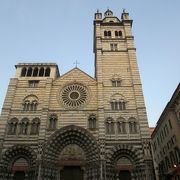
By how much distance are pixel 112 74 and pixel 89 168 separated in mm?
12188

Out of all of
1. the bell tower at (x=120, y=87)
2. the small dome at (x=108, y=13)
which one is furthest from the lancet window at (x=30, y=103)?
the small dome at (x=108, y=13)

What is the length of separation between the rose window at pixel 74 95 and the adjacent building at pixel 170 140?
405 inches

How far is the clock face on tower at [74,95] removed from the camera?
26458 millimetres

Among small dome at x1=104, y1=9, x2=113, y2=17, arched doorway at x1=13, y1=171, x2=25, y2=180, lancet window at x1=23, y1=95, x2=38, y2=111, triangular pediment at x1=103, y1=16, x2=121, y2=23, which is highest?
small dome at x1=104, y1=9, x2=113, y2=17

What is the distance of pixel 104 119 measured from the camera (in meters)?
24.9

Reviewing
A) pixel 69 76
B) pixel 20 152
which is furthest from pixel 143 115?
pixel 20 152

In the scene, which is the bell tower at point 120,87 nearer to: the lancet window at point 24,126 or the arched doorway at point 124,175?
the arched doorway at point 124,175

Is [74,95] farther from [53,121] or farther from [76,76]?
[53,121]

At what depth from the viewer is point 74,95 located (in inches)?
1072

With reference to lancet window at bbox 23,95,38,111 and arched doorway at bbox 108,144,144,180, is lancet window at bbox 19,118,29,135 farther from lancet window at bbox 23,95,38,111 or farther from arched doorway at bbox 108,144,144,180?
arched doorway at bbox 108,144,144,180

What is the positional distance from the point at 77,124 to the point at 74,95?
406cm

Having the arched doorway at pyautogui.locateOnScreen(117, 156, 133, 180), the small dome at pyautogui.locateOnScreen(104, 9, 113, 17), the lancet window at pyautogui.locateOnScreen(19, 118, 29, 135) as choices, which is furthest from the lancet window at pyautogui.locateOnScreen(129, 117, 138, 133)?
the small dome at pyautogui.locateOnScreen(104, 9, 113, 17)

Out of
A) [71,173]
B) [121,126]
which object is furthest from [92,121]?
[71,173]

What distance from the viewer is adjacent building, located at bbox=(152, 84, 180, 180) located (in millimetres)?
23500
